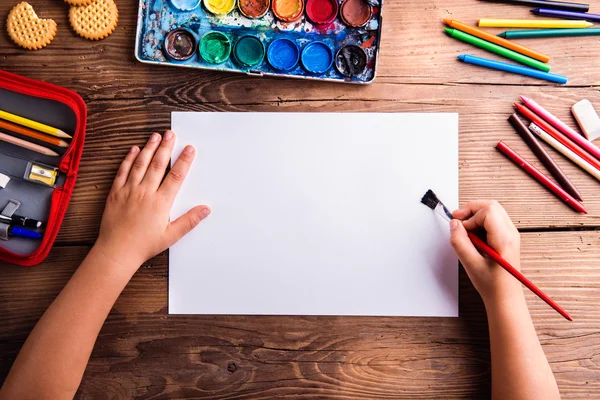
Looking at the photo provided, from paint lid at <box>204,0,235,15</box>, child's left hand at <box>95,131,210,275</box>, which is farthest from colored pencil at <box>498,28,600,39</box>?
child's left hand at <box>95,131,210,275</box>

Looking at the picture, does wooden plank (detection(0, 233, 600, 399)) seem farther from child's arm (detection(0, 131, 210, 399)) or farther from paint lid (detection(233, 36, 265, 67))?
paint lid (detection(233, 36, 265, 67))

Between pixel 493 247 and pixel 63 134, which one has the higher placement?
pixel 63 134

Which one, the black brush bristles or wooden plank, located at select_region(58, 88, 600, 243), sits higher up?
wooden plank, located at select_region(58, 88, 600, 243)

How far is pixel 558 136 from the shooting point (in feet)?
3.24

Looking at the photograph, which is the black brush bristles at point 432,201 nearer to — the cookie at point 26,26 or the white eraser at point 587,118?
the white eraser at point 587,118

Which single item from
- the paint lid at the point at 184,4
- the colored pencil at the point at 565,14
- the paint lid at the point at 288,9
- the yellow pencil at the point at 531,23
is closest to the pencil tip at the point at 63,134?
the paint lid at the point at 184,4

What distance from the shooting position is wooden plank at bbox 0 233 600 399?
0.98m

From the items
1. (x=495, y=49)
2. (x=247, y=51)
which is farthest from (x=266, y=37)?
(x=495, y=49)

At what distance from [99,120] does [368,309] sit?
66 cm

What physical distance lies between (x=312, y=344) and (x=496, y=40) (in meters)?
0.71

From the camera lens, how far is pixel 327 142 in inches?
39.2

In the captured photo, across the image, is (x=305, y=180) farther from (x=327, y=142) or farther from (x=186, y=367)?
(x=186, y=367)

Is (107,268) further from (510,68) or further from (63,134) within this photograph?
(510,68)

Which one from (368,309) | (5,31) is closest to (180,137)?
(5,31)
